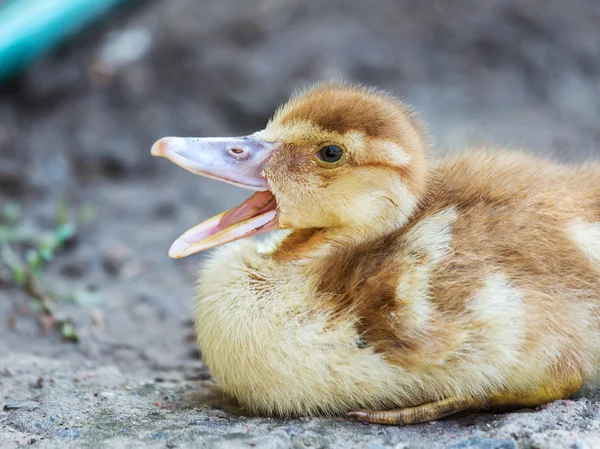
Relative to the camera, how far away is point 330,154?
2.39 m

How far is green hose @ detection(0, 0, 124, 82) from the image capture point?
16.0ft

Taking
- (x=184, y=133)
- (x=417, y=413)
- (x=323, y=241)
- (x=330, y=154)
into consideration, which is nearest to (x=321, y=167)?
(x=330, y=154)

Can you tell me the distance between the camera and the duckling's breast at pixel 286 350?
2.23m

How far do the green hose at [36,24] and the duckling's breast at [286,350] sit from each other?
3157mm

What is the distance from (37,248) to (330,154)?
2.25 metres

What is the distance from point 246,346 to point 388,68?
A: 4015 mm

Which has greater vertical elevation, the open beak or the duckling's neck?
the open beak

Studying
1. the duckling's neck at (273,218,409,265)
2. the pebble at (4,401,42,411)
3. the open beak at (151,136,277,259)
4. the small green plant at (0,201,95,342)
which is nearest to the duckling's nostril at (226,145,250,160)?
the open beak at (151,136,277,259)

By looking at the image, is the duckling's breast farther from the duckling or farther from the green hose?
the green hose

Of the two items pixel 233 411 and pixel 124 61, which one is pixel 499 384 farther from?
pixel 124 61

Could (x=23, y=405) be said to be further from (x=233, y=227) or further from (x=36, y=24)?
(x=36, y=24)

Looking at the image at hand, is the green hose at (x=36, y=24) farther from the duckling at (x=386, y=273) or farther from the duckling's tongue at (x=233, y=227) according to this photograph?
the duckling's tongue at (x=233, y=227)

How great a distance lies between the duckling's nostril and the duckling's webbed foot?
87 centimetres

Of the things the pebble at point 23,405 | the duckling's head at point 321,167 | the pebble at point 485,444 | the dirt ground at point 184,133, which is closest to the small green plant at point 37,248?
the dirt ground at point 184,133
